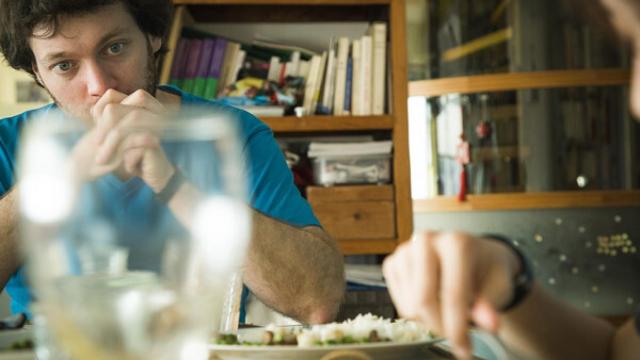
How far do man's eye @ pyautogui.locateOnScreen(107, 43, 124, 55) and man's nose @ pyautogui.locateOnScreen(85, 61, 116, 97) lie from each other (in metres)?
0.03

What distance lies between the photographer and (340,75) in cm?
301

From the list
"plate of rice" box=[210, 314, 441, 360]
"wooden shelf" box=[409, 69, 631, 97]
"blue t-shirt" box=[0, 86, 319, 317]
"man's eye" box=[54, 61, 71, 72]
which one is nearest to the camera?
"plate of rice" box=[210, 314, 441, 360]

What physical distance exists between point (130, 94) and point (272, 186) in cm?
51

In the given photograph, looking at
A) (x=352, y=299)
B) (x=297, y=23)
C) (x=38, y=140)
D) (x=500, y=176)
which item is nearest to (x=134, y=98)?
(x=38, y=140)

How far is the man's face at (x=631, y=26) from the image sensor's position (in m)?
0.57

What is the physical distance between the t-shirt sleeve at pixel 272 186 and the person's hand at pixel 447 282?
989 mm

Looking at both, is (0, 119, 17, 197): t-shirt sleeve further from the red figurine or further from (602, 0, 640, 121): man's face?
the red figurine

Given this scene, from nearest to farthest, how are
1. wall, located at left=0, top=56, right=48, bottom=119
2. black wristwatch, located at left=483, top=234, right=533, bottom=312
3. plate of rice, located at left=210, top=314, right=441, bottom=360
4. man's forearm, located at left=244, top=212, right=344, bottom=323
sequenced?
black wristwatch, located at left=483, top=234, right=533, bottom=312 < plate of rice, located at left=210, top=314, right=441, bottom=360 < man's forearm, located at left=244, top=212, right=344, bottom=323 < wall, located at left=0, top=56, right=48, bottom=119

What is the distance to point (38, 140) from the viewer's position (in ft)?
1.48

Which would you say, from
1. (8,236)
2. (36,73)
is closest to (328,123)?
(36,73)

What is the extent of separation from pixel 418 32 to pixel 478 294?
4.01 meters

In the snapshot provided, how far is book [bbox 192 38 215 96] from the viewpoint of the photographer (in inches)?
119

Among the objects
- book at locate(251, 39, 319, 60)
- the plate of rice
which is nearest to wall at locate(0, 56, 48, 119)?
book at locate(251, 39, 319, 60)

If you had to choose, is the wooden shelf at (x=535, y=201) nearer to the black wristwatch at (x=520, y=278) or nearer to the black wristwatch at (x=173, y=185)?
the black wristwatch at (x=520, y=278)
